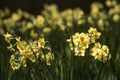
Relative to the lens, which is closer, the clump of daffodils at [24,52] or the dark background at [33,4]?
the clump of daffodils at [24,52]

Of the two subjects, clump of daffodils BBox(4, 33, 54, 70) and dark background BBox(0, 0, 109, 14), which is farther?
dark background BBox(0, 0, 109, 14)

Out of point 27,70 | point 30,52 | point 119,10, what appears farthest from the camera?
point 119,10

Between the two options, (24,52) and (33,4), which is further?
(33,4)

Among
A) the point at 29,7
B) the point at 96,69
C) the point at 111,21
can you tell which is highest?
the point at 29,7

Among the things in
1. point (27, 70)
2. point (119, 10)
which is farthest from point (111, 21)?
point (27, 70)

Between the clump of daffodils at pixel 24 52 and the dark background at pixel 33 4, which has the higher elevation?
the dark background at pixel 33 4

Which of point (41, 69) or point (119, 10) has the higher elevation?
point (119, 10)

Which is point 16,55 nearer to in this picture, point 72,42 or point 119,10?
point 72,42

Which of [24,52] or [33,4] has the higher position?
[33,4]

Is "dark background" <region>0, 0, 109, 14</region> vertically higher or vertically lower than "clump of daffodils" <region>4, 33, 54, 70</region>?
higher

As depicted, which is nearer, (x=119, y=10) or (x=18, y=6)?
(x=119, y=10)

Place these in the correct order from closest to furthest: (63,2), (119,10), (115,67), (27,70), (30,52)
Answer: (30,52) < (27,70) < (115,67) < (119,10) < (63,2)
